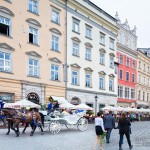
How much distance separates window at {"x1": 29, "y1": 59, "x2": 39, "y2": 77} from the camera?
31467 millimetres

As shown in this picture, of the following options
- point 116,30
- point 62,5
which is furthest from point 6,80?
point 116,30

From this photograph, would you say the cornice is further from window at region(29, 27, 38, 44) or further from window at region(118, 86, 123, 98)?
window at region(29, 27, 38, 44)

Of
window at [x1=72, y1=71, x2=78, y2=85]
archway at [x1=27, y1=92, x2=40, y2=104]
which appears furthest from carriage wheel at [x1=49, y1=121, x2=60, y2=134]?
window at [x1=72, y1=71, x2=78, y2=85]

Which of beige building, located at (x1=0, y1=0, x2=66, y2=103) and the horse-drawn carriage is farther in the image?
beige building, located at (x1=0, y1=0, x2=66, y2=103)

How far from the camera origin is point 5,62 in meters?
28.5

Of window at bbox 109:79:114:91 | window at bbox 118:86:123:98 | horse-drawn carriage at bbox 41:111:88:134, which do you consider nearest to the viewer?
horse-drawn carriage at bbox 41:111:88:134

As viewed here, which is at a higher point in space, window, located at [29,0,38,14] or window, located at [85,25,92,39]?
window, located at [29,0,38,14]

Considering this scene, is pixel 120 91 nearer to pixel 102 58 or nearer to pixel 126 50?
pixel 126 50

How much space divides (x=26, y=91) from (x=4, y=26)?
666 centimetres

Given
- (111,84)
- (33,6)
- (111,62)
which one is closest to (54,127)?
(33,6)

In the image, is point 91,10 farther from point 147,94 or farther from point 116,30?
point 147,94

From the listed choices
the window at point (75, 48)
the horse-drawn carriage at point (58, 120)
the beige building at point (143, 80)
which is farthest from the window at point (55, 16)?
the beige building at point (143, 80)

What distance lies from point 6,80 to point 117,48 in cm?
2884

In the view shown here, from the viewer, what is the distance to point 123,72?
5541 cm
